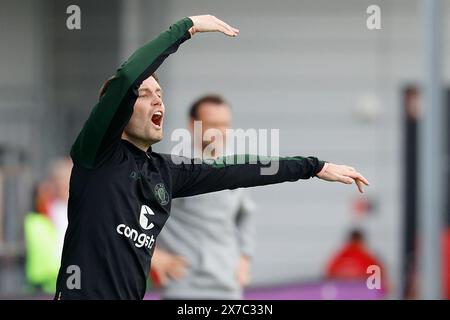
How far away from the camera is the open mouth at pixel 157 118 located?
4676 millimetres

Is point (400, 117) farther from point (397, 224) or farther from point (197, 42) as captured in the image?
point (197, 42)

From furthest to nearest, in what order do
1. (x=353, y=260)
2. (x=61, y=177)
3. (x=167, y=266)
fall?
(x=353, y=260), (x=61, y=177), (x=167, y=266)

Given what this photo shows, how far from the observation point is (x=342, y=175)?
4.77m

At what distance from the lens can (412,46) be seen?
15.1 m

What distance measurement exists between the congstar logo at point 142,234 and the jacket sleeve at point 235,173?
183mm

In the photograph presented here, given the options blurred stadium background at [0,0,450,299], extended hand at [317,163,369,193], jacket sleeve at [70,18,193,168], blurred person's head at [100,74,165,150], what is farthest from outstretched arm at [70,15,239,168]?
blurred stadium background at [0,0,450,299]

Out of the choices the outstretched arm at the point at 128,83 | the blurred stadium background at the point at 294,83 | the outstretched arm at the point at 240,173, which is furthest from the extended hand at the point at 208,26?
the blurred stadium background at the point at 294,83

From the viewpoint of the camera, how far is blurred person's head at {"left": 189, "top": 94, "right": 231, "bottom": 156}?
22.4 feet

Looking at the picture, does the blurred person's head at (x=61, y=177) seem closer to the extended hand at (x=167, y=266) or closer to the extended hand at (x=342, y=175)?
the extended hand at (x=167, y=266)

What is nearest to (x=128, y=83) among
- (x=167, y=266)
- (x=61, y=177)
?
(x=167, y=266)

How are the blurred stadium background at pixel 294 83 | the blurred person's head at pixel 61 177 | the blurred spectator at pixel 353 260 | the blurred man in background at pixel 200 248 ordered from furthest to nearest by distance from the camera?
1. the blurred stadium background at pixel 294 83
2. the blurred spectator at pixel 353 260
3. the blurred person's head at pixel 61 177
4. the blurred man in background at pixel 200 248

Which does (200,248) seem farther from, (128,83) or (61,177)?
(61,177)

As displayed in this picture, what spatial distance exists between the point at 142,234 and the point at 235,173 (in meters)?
0.42
